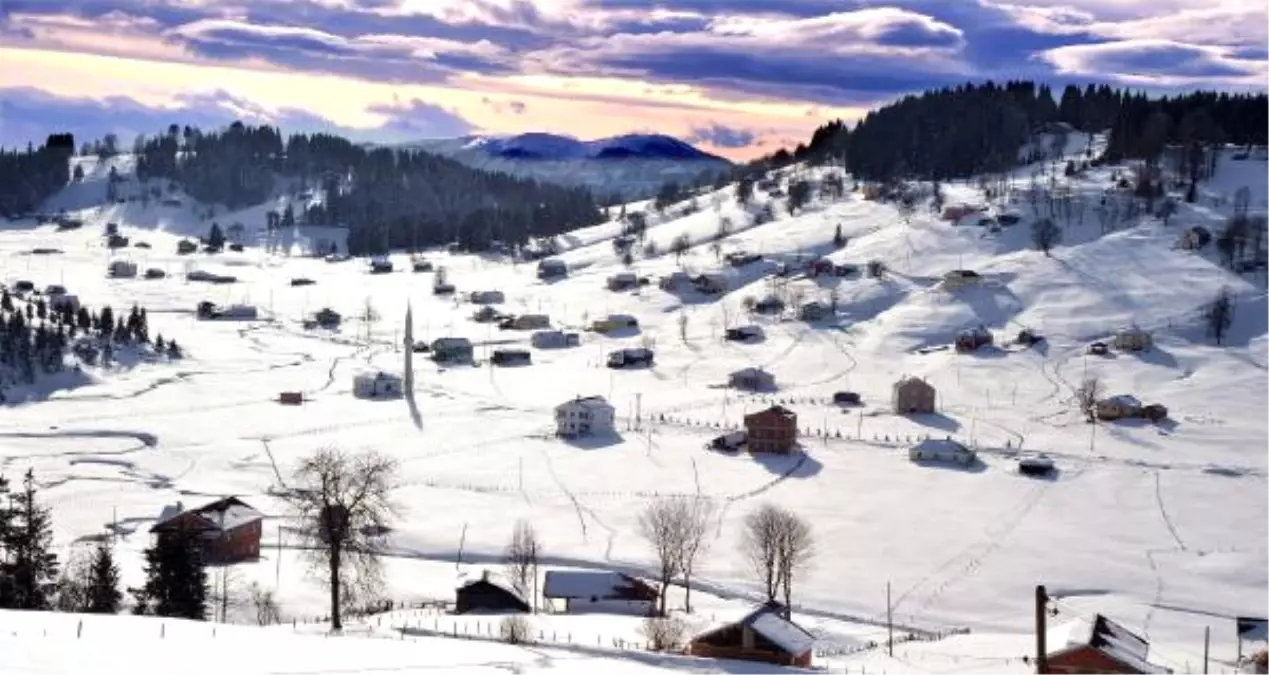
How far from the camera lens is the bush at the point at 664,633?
31.0 metres

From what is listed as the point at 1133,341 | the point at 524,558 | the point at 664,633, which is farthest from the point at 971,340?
the point at 664,633

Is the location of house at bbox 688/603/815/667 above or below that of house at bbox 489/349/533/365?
above

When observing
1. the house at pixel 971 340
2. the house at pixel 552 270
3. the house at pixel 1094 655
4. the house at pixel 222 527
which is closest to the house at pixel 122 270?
the house at pixel 552 270

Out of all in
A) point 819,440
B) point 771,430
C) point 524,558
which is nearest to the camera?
point 524,558

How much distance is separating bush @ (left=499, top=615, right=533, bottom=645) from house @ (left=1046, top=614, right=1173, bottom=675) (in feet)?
36.4

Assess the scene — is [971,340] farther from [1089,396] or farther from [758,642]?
[758,642]

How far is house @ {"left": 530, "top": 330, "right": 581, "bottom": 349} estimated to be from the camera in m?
90.3

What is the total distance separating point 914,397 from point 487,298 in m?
50.2

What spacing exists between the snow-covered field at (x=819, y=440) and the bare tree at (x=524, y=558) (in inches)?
23.2

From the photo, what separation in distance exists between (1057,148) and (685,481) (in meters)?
88.3

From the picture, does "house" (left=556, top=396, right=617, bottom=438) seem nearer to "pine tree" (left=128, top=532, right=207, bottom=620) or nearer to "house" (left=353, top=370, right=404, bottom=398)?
"house" (left=353, top=370, right=404, bottom=398)

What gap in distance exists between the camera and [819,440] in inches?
2384

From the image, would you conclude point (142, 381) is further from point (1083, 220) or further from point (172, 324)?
point (1083, 220)

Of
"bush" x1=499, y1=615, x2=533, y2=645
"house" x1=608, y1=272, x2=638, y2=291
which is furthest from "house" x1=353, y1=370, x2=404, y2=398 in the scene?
"bush" x1=499, y1=615, x2=533, y2=645
